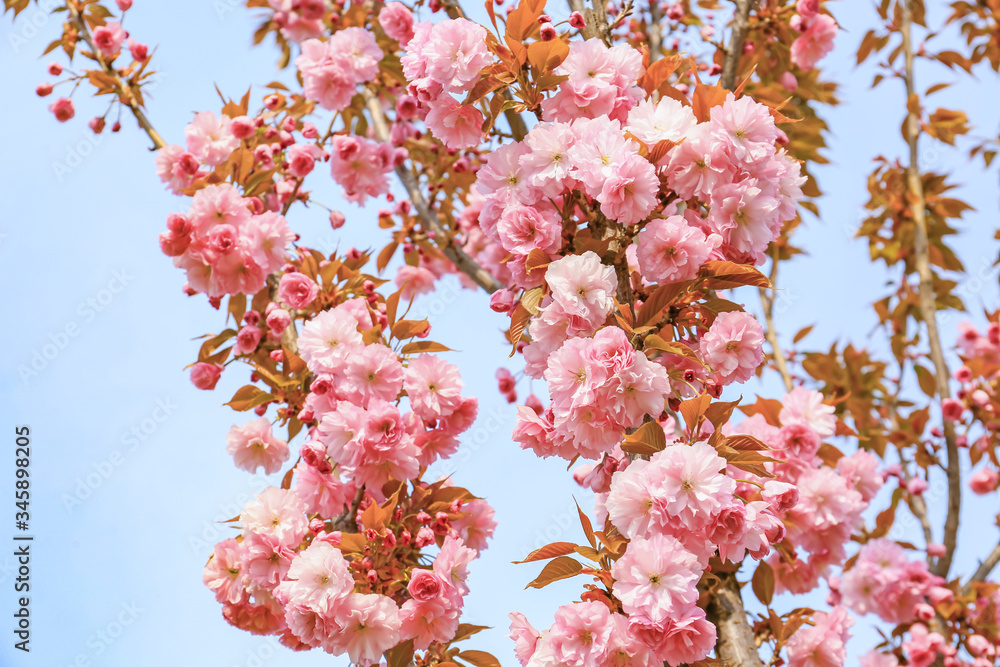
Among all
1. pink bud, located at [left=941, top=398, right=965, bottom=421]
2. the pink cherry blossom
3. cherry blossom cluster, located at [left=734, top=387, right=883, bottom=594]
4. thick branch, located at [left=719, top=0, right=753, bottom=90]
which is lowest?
the pink cherry blossom

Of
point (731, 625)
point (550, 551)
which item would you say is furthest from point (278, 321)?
point (731, 625)

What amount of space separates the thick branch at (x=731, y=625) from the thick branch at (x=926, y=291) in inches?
63.0

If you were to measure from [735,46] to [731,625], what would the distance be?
184cm

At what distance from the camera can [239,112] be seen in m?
2.34

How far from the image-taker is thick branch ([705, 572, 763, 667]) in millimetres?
1718

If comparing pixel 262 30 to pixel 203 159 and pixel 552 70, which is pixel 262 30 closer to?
pixel 203 159

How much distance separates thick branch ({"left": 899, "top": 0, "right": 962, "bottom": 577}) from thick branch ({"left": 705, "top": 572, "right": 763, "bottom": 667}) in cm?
160

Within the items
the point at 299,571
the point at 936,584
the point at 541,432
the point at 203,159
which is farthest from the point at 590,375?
the point at 936,584

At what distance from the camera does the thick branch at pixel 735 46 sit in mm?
2525

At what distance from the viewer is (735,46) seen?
8.32 ft

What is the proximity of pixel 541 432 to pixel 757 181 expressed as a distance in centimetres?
63

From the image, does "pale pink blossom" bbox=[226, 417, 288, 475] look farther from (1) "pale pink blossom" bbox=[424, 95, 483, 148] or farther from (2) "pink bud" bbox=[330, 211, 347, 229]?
(1) "pale pink blossom" bbox=[424, 95, 483, 148]

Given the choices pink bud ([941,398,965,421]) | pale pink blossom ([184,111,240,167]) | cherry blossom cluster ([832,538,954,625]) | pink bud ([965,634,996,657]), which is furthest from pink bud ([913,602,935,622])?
pale pink blossom ([184,111,240,167])

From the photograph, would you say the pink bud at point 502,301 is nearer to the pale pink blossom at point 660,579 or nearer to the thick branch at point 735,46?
the pale pink blossom at point 660,579
